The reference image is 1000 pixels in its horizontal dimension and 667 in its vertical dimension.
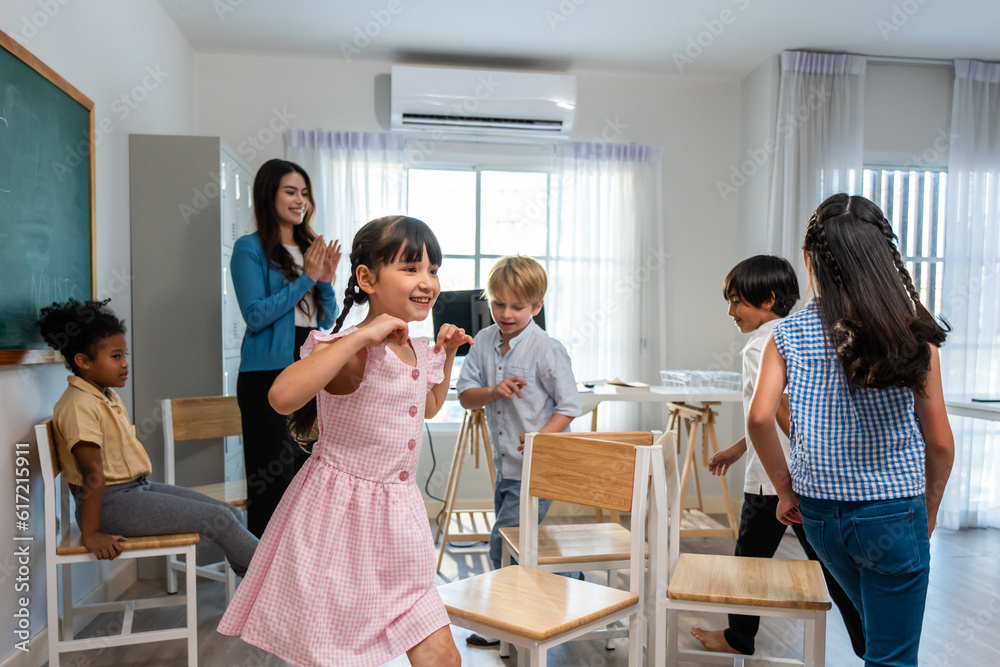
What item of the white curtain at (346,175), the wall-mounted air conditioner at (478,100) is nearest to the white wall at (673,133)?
the white curtain at (346,175)

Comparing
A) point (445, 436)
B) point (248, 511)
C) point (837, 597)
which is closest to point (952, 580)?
point (837, 597)

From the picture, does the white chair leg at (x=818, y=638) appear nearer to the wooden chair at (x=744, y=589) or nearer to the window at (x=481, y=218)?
the wooden chair at (x=744, y=589)

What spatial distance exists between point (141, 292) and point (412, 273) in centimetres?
210

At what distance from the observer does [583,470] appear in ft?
5.79

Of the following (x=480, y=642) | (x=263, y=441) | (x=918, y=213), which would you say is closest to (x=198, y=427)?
(x=263, y=441)

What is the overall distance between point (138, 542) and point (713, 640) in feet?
5.68

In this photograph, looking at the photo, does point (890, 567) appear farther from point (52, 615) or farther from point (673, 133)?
point (673, 133)

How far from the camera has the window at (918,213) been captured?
166 inches

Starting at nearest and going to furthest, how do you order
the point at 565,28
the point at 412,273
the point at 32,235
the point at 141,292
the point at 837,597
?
the point at 412,273, the point at 837,597, the point at 32,235, the point at 141,292, the point at 565,28

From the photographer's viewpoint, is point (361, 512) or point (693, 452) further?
point (693, 452)

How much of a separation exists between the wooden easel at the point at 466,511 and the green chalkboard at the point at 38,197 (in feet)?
5.24

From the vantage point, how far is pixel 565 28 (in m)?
3.66

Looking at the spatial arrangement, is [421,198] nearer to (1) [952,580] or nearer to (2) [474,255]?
(2) [474,255]

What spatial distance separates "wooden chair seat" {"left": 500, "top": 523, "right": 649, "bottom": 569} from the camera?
6.38 ft
